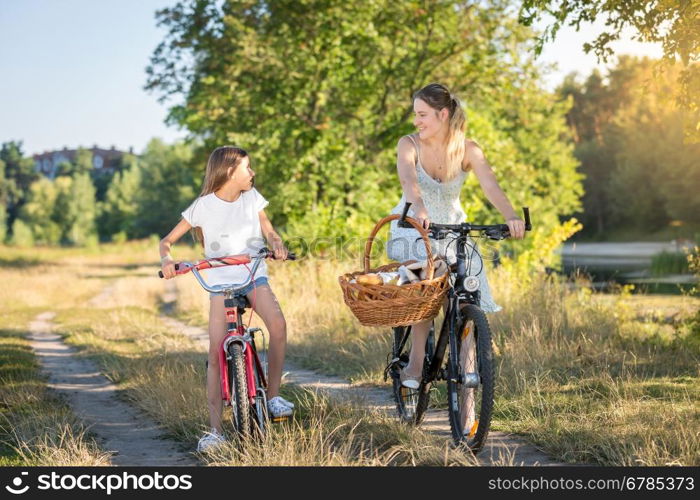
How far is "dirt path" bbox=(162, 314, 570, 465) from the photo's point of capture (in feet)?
14.7

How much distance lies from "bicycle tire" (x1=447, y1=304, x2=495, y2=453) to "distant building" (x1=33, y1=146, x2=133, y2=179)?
65.1m

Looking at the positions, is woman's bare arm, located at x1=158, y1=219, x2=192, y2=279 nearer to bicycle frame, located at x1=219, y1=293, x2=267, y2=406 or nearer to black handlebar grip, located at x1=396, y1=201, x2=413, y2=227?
bicycle frame, located at x1=219, y1=293, x2=267, y2=406

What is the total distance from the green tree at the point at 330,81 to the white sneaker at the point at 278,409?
31.6 ft

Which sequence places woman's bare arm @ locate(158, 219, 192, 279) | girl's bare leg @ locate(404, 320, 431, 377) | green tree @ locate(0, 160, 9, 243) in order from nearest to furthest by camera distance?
woman's bare arm @ locate(158, 219, 192, 279)
girl's bare leg @ locate(404, 320, 431, 377)
green tree @ locate(0, 160, 9, 243)

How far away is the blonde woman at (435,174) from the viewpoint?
469cm

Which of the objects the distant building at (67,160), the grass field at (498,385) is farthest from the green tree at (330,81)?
the distant building at (67,160)

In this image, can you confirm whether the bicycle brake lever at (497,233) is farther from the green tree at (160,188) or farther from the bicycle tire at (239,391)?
the green tree at (160,188)

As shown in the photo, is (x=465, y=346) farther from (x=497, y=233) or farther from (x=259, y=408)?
(x=259, y=408)

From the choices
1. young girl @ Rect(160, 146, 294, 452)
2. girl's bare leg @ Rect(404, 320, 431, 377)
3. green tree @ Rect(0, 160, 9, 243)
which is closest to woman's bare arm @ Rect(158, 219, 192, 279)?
young girl @ Rect(160, 146, 294, 452)

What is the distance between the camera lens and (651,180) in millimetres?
49625

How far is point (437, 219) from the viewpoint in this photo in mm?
4918

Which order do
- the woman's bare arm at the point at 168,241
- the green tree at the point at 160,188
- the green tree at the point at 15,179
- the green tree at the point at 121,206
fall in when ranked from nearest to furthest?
the woman's bare arm at the point at 168,241 → the green tree at the point at 15,179 → the green tree at the point at 160,188 → the green tree at the point at 121,206

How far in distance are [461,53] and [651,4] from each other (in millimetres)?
9091
